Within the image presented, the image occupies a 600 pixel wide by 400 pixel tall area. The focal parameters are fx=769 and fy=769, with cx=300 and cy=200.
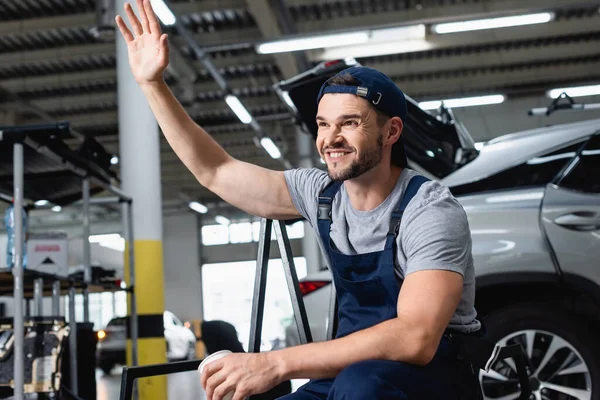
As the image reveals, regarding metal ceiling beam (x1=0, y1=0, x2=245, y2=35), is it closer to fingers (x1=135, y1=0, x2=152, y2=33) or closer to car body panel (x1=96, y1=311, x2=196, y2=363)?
car body panel (x1=96, y1=311, x2=196, y2=363)

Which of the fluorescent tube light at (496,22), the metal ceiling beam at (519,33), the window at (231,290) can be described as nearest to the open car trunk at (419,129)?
the fluorescent tube light at (496,22)

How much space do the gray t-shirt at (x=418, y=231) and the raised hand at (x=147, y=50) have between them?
0.49 m

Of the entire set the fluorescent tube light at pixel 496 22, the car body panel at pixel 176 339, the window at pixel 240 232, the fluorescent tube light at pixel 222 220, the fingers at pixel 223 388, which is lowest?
the car body panel at pixel 176 339

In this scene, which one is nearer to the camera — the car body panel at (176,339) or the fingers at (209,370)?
the fingers at (209,370)

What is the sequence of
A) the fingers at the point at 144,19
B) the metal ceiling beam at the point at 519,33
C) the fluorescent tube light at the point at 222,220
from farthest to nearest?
1. the fluorescent tube light at the point at 222,220
2. the metal ceiling beam at the point at 519,33
3. the fingers at the point at 144,19

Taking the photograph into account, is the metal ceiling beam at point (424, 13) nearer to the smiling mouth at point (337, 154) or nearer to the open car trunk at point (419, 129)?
the open car trunk at point (419, 129)

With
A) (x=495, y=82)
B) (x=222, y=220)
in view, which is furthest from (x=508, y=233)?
(x=222, y=220)

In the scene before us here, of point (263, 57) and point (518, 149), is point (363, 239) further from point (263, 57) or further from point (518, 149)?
point (263, 57)

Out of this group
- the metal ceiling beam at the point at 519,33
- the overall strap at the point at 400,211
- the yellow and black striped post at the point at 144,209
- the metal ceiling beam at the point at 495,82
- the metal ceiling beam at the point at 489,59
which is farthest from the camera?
the metal ceiling beam at the point at 495,82

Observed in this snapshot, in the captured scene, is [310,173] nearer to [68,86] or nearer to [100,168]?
[100,168]

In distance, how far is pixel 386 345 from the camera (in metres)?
1.54

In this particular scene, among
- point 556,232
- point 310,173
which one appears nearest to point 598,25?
point 556,232

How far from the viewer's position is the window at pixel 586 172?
3.30m

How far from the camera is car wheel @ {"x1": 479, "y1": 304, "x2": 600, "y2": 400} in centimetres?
326
